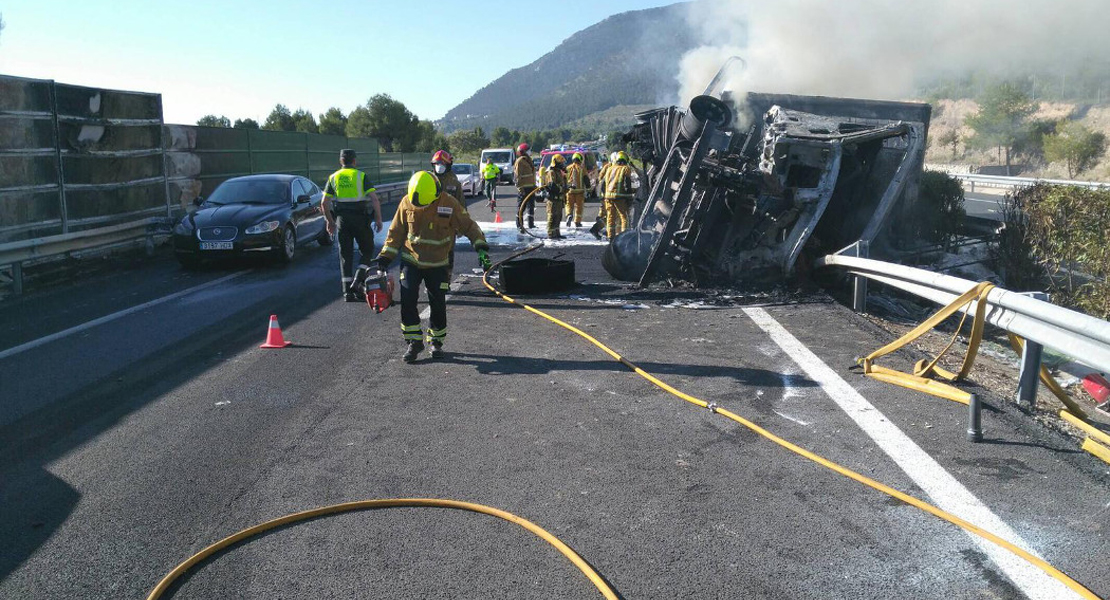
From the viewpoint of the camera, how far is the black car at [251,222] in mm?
13031

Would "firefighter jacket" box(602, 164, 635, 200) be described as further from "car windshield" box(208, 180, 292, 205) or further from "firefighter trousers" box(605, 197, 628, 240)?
A: "car windshield" box(208, 180, 292, 205)

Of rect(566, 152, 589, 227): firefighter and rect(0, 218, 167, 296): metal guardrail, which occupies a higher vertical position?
rect(566, 152, 589, 227): firefighter

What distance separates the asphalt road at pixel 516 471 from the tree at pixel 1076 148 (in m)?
44.6

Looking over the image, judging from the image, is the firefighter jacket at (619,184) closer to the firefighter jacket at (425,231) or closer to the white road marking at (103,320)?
the white road marking at (103,320)

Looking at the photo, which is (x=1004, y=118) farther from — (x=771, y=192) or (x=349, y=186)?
(x=349, y=186)

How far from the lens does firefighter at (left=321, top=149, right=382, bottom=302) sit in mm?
10180

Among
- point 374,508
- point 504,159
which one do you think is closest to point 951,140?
point 504,159

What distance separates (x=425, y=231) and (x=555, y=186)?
9.42 meters

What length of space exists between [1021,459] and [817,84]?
2017cm

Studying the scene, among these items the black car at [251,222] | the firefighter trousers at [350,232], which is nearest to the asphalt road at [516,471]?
the firefighter trousers at [350,232]

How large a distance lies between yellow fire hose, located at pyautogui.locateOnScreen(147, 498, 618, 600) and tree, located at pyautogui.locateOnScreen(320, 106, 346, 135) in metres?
70.3

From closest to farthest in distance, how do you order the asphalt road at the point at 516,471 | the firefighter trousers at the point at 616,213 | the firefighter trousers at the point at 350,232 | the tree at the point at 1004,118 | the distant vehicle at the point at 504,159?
the asphalt road at the point at 516,471
the firefighter trousers at the point at 350,232
the firefighter trousers at the point at 616,213
the distant vehicle at the point at 504,159
the tree at the point at 1004,118

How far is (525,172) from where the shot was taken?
18.5 m

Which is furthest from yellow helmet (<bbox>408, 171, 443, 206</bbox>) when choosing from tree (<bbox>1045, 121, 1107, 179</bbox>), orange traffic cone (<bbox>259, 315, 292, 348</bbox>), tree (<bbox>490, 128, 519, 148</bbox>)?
tree (<bbox>490, 128, 519, 148</bbox>)
